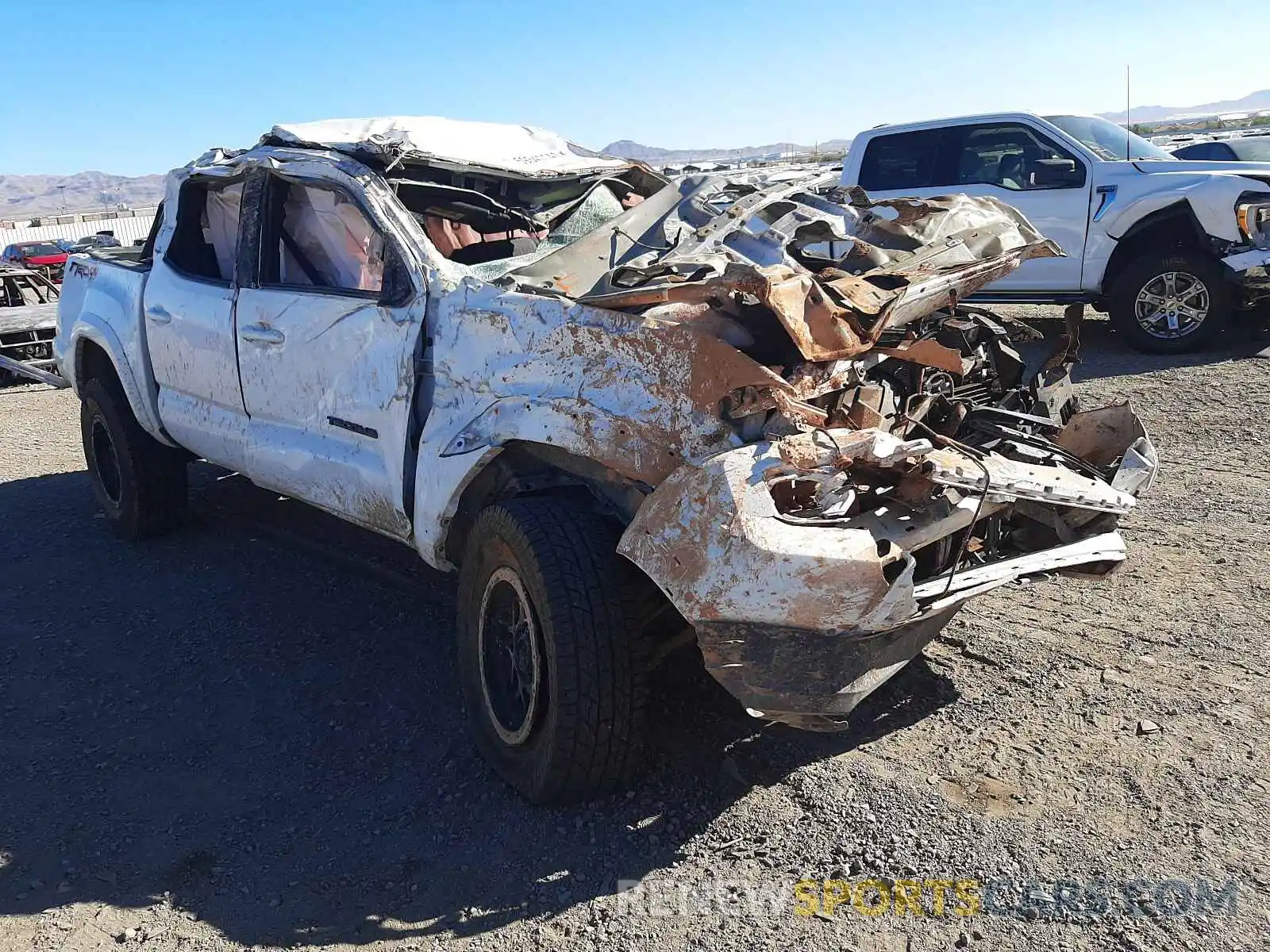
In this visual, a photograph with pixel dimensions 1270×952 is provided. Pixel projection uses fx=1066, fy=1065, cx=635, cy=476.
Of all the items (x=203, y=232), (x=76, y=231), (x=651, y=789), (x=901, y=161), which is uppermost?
(x=901, y=161)

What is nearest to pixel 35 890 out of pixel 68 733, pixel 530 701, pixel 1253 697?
pixel 68 733

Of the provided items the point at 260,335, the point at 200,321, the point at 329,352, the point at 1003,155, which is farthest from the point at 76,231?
the point at 329,352

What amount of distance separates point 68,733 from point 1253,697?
420 centimetres

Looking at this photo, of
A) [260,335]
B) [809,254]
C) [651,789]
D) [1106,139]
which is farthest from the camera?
[1106,139]

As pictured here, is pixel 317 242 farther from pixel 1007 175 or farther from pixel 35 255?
pixel 35 255

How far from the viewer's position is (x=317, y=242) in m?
4.60

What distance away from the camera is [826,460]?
107 inches

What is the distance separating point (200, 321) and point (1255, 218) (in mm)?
7682

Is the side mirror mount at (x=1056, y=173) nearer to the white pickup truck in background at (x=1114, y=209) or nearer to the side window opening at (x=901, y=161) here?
the white pickup truck in background at (x=1114, y=209)

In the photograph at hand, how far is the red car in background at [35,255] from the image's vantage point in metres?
35.0

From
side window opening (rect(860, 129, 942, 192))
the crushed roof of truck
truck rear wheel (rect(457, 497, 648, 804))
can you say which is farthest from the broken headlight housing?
truck rear wheel (rect(457, 497, 648, 804))

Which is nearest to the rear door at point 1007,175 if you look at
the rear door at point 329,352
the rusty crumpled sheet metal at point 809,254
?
the rusty crumpled sheet metal at point 809,254

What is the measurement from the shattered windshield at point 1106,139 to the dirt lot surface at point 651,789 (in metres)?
5.29

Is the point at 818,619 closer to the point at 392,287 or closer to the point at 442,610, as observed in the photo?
the point at 392,287
